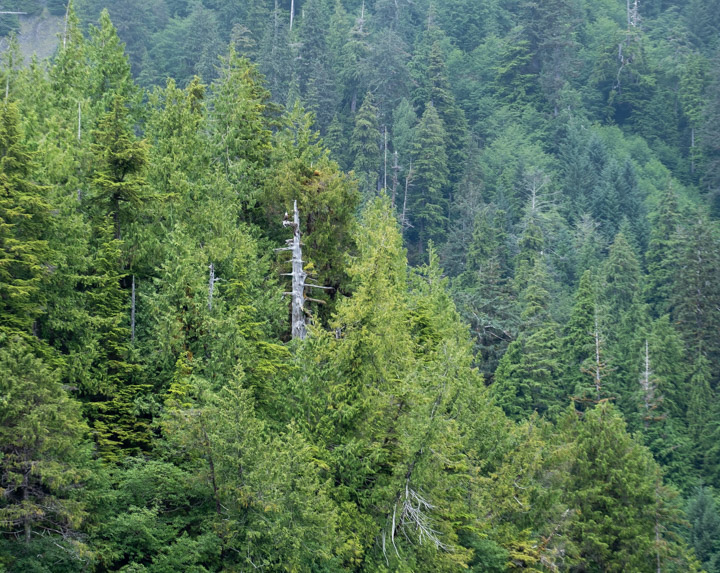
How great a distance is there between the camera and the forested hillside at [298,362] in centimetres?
2086

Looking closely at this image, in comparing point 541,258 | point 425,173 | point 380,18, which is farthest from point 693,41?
point 541,258

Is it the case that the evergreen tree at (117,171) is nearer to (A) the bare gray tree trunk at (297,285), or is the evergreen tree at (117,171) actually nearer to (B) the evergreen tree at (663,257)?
(A) the bare gray tree trunk at (297,285)

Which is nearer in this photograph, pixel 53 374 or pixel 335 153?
pixel 53 374

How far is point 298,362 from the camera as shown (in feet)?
83.8

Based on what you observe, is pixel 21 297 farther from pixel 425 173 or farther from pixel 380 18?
pixel 380 18

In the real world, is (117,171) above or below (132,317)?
above

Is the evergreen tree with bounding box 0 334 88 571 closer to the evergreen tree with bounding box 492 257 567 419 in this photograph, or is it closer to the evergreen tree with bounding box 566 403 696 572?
the evergreen tree with bounding box 566 403 696 572

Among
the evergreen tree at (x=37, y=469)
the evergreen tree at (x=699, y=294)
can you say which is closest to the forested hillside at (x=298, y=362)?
the evergreen tree at (x=37, y=469)

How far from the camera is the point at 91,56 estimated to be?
136 ft

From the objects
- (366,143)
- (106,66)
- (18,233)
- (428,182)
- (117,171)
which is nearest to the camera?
(18,233)

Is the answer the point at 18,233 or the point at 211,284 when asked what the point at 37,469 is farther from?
the point at 211,284

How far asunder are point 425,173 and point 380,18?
111 ft

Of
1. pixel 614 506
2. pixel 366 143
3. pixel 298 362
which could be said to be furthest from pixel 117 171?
pixel 366 143

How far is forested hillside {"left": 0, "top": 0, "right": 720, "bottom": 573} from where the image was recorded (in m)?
20.9
